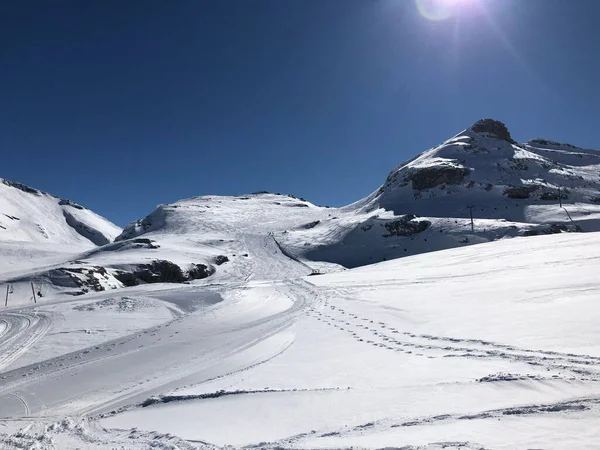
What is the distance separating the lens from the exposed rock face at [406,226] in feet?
202

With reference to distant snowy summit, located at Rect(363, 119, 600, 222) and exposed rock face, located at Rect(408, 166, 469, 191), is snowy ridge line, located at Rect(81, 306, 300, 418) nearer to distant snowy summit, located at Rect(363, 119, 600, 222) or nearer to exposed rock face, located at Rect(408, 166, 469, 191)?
distant snowy summit, located at Rect(363, 119, 600, 222)

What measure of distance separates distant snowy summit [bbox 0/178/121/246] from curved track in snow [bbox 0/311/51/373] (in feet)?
322

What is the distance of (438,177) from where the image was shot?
82750 millimetres

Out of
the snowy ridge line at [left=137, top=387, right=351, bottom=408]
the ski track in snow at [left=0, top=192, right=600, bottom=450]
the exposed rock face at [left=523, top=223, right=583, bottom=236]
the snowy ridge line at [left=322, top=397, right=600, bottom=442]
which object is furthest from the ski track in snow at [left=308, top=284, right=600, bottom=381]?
the exposed rock face at [left=523, top=223, right=583, bottom=236]

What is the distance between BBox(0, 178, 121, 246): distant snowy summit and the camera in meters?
112

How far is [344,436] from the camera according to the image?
4.96 metres

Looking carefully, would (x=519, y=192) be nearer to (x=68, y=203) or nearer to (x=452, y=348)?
(x=452, y=348)

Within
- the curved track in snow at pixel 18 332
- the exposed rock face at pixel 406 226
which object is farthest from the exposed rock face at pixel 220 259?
the curved track in snow at pixel 18 332

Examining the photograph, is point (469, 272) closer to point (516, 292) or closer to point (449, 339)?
point (516, 292)

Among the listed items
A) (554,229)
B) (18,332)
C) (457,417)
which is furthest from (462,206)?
(457,417)

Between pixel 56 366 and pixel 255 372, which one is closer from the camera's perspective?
pixel 255 372

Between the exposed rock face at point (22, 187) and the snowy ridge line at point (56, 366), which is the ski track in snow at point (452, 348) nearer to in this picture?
the snowy ridge line at point (56, 366)

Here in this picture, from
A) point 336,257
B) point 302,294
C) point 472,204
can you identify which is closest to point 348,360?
point 302,294

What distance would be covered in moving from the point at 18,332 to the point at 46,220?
141 metres
